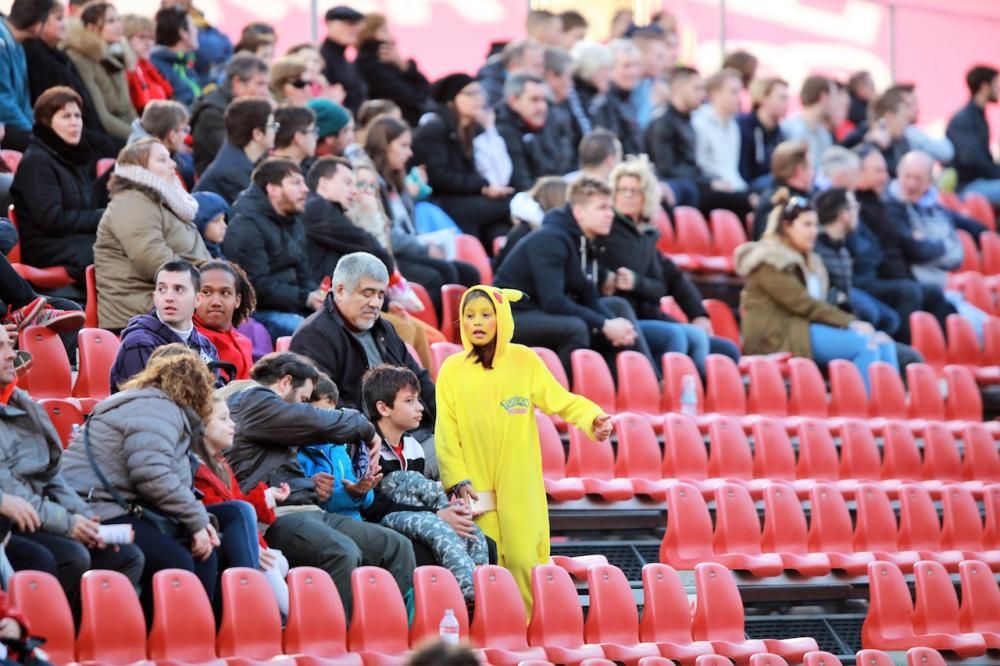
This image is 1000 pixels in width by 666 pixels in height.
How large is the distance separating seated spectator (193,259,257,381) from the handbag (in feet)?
3.95

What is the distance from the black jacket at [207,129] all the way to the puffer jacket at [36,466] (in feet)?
12.7

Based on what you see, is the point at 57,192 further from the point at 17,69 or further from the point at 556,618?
the point at 556,618

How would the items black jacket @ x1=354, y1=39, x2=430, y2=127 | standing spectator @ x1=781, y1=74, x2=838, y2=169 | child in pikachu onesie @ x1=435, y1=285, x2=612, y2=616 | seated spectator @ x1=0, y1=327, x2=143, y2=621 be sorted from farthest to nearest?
standing spectator @ x1=781, y1=74, x2=838, y2=169
black jacket @ x1=354, y1=39, x2=430, y2=127
child in pikachu onesie @ x1=435, y1=285, x2=612, y2=616
seated spectator @ x1=0, y1=327, x2=143, y2=621

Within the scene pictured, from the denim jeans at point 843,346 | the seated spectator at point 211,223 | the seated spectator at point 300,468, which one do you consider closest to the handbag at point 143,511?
the seated spectator at point 300,468

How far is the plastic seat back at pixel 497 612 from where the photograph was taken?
644 centimetres

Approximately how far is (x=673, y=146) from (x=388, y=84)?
1.83 metres

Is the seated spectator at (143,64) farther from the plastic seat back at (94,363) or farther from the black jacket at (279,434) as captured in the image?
the black jacket at (279,434)

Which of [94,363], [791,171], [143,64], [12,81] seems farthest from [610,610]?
[791,171]

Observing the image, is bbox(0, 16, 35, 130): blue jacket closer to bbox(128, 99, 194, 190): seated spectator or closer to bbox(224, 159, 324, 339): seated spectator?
bbox(128, 99, 194, 190): seated spectator

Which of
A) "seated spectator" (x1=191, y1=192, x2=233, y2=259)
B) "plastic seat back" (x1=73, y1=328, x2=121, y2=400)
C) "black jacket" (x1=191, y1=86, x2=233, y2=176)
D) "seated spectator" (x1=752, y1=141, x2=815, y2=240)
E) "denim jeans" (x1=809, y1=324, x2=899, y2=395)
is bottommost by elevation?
"plastic seat back" (x1=73, y1=328, x2=121, y2=400)

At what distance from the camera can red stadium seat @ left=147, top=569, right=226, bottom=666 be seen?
18.7 ft

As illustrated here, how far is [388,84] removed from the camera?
1209 centimetres

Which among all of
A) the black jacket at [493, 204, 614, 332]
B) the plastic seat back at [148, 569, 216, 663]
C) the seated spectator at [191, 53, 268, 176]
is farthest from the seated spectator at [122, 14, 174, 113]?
the plastic seat back at [148, 569, 216, 663]

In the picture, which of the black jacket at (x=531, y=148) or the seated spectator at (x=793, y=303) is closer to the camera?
the seated spectator at (x=793, y=303)
